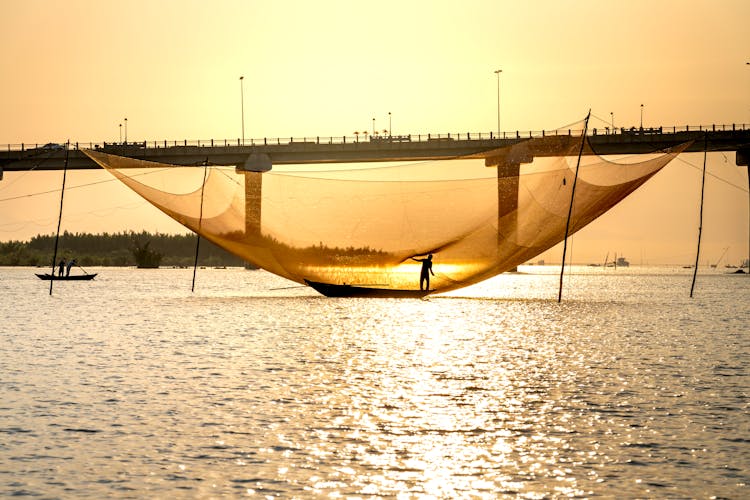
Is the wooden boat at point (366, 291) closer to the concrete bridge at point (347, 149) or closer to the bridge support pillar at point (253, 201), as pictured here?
the bridge support pillar at point (253, 201)

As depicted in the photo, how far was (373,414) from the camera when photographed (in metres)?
18.8

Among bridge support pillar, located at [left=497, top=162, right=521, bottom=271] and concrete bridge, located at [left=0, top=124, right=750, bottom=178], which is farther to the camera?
concrete bridge, located at [left=0, top=124, right=750, bottom=178]

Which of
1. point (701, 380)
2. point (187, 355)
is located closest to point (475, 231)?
point (187, 355)

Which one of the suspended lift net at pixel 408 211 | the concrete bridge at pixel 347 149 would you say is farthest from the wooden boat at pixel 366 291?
the concrete bridge at pixel 347 149

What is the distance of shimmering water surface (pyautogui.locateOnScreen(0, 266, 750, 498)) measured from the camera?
13602mm

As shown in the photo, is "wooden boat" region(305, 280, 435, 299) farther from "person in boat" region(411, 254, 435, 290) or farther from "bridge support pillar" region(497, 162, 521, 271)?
"bridge support pillar" region(497, 162, 521, 271)

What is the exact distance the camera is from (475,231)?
149ft

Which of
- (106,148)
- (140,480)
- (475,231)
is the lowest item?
(140,480)

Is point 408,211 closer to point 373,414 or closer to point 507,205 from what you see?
point 507,205

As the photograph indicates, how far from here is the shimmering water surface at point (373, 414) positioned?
13.6m

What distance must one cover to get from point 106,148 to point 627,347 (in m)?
108

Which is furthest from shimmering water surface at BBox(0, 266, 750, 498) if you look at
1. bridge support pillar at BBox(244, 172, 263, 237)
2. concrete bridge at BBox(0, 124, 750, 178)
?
concrete bridge at BBox(0, 124, 750, 178)

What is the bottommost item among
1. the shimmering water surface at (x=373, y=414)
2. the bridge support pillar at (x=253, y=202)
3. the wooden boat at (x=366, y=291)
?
the shimmering water surface at (x=373, y=414)

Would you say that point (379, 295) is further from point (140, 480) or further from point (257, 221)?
point (140, 480)
